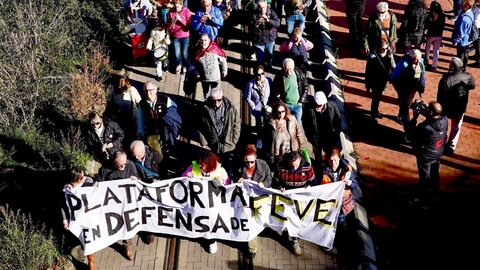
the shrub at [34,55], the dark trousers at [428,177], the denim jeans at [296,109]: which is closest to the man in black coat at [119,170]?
the denim jeans at [296,109]

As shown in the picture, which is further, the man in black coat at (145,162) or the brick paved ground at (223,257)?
the brick paved ground at (223,257)

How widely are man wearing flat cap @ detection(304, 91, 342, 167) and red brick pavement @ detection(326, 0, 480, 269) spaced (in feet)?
4.30

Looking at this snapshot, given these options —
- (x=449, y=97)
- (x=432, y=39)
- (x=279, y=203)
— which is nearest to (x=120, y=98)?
(x=279, y=203)

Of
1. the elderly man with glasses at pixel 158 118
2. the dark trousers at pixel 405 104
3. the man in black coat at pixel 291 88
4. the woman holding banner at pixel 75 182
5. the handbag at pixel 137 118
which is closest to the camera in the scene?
the woman holding banner at pixel 75 182

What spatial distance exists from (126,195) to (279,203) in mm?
2085

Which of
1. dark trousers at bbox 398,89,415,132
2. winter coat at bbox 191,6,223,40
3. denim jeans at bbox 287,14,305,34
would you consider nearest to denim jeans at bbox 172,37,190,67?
winter coat at bbox 191,6,223,40

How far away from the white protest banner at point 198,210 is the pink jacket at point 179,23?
16.1 feet

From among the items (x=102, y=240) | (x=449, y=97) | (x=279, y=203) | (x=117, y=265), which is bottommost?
(x=117, y=265)

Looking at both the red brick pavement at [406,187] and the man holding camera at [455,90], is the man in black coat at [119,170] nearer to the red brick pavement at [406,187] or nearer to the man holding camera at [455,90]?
the red brick pavement at [406,187]

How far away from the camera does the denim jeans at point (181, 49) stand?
12359 mm

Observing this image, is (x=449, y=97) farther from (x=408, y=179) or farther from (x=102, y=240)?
(x=102, y=240)

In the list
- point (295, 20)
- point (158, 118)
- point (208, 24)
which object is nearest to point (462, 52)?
point (295, 20)

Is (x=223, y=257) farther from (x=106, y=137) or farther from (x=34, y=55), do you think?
(x=34, y=55)

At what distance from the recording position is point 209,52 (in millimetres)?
10906
